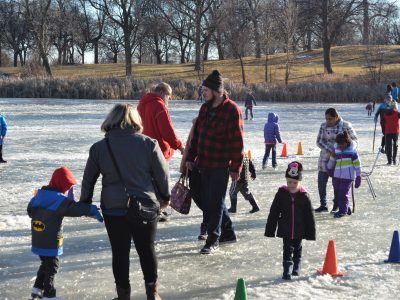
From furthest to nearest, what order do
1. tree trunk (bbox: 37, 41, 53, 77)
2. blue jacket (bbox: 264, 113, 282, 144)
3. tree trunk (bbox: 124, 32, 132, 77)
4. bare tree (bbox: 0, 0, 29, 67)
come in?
bare tree (bbox: 0, 0, 29, 67), tree trunk (bbox: 124, 32, 132, 77), tree trunk (bbox: 37, 41, 53, 77), blue jacket (bbox: 264, 113, 282, 144)

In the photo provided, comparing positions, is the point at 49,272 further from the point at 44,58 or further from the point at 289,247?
the point at 44,58

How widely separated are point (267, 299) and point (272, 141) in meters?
7.88

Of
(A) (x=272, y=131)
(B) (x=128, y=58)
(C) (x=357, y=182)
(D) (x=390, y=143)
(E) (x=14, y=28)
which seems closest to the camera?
(C) (x=357, y=182)

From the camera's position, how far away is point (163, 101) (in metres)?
7.17

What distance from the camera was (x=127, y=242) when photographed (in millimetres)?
4496

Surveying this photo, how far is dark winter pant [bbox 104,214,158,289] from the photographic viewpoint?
439 cm

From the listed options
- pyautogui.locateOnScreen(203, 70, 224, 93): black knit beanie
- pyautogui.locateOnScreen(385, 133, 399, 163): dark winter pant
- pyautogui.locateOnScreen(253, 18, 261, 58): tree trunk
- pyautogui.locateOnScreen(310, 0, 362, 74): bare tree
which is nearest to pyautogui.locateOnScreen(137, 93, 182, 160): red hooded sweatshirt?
pyautogui.locateOnScreen(203, 70, 224, 93): black knit beanie

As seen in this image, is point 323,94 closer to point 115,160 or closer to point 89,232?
point 89,232

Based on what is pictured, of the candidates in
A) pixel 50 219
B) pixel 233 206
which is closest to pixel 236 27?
pixel 233 206

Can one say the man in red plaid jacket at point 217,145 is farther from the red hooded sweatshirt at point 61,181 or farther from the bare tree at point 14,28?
the bare tree at point 14,28

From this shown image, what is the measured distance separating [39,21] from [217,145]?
60239mm

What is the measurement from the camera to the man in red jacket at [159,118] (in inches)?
278

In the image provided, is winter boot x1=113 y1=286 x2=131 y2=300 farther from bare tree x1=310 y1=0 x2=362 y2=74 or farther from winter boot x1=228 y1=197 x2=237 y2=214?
bare tree x1=310 y1=0 x2=362 y2=74

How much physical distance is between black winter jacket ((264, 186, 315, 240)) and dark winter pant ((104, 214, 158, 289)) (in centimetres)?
138
